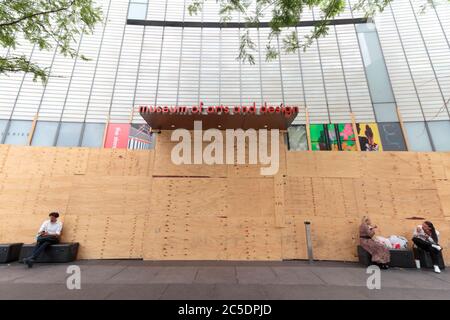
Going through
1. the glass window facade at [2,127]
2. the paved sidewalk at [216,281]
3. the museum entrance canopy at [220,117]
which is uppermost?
the glass window facade at [2,127]

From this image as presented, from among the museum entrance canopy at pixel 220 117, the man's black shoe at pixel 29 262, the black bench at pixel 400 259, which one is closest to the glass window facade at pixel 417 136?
the black bench at pixel 400 259

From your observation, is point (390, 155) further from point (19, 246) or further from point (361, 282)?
point (19, 246)

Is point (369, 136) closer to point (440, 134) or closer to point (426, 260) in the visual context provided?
point (440, 134)

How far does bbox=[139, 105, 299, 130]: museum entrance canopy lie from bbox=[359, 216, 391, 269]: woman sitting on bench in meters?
4.37

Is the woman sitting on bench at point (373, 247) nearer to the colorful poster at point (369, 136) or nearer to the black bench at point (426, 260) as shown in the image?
the black bench at point (426, 260)

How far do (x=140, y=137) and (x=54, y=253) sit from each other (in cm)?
563

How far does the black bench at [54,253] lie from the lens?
20.0 feet

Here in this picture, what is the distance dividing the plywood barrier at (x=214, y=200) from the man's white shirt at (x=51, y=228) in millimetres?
539

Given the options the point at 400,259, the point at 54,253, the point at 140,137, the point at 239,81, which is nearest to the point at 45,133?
the point at 140,137

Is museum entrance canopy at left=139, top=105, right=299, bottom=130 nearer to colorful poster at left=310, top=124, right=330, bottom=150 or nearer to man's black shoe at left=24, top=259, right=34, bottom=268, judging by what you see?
colorful poster at left=310, top=124, right=330, bottom=150

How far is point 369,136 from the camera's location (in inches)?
394

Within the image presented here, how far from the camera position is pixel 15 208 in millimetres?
7152

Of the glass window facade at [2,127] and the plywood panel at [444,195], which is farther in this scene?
the glass window facade at [2,127]

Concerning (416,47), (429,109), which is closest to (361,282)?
(429,109)
